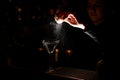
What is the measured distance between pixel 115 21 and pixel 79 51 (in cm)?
167

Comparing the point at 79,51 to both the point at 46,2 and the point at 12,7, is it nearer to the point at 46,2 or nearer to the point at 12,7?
the point at 46,2

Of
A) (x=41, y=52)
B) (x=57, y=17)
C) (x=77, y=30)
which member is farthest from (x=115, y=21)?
(x=41, y=52)

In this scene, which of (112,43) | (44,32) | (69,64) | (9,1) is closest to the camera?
(112,43)

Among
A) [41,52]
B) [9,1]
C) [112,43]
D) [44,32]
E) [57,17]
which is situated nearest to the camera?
[112,43]

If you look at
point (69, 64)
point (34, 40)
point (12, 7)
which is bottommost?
point (69, 64)

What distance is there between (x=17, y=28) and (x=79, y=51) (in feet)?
5.80

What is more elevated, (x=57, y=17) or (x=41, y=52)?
(x=57, y=17)

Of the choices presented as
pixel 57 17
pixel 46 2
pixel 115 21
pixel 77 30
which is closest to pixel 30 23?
pixel 46 2

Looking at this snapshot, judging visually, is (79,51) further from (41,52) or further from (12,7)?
(12,7)

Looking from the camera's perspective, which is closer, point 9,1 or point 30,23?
point 9,1

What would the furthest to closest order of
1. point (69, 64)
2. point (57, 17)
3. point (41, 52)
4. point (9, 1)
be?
point (9, 1)
point (41, 52)
point (69, 64)
point (57, 17)

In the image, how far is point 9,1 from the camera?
4.72 meters

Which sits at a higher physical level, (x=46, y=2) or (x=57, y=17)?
(x=46, y=2)

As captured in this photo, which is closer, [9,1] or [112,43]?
[112,43]
